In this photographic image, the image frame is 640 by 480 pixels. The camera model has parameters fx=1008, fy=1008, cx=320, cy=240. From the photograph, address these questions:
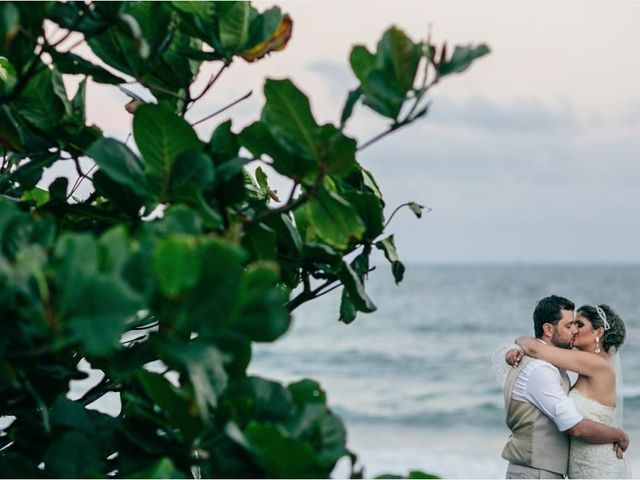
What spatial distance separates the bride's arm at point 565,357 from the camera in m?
5.19

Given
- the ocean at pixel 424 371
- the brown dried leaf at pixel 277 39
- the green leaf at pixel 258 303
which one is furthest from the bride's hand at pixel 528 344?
the ocean at pixel 424 371

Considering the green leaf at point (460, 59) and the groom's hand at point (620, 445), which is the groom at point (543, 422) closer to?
the groom's hand at point (620, 445)

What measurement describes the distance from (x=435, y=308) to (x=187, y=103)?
144 feet

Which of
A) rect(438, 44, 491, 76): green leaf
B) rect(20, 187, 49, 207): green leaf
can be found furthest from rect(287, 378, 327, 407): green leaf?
rect(20, 187, 49, 207): green leaf

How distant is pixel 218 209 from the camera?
1.52 m

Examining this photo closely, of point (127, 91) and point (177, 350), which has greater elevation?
point (127, 91)

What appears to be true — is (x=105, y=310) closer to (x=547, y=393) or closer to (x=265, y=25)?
(x=265, y=25)

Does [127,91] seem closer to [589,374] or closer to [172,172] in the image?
[172,172]

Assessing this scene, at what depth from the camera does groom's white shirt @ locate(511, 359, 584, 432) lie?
16.5ft

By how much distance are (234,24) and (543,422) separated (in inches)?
156

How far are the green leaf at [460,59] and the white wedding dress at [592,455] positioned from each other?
4105mm

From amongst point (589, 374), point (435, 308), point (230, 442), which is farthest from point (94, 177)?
point (435, 308)

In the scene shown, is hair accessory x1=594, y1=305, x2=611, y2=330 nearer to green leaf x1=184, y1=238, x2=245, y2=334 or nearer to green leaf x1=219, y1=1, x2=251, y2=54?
green leaf x1=219, y1=1, x2=251, y2=54

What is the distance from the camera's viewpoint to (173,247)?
1.07m
